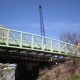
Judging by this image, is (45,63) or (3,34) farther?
(45,63)

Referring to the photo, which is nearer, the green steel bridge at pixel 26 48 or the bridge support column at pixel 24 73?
the green steel bridge at pixel 26 48

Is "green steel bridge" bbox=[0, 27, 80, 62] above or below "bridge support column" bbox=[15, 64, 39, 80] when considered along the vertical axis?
above

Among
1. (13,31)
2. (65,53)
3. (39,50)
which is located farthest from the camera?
(65,53)

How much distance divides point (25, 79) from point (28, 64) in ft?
12.8

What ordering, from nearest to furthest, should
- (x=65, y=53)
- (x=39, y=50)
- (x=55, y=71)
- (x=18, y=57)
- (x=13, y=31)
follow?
(x=13, y=31), (x=39, y=50), (x=18, y=57), (x=55, y=71), (x=65, y=53)

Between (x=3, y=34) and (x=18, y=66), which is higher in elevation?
(x=3, y=34)

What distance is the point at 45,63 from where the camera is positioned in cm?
3628

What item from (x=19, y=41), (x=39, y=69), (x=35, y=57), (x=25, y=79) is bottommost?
(x=25, y=79)

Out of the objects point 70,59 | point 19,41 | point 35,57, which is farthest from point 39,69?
point 19,41

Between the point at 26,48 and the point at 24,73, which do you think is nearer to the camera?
the point at 26,48

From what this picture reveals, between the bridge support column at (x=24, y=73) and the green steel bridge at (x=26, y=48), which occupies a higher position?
the green steel bridge at (x=26, y=48)

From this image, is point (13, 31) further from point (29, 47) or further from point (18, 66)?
point (18, 66)

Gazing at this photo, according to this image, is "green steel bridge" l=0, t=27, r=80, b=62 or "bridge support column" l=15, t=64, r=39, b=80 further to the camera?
"bridge support column" l=15, t=64, r=39, b=80

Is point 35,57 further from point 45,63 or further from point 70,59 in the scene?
point 70,59
